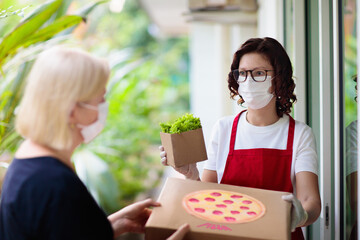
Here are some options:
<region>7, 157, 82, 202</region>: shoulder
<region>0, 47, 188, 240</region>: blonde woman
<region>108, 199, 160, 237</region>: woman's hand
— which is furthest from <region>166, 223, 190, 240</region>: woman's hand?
<region>7, 157, 82, 202</region>: shoulder

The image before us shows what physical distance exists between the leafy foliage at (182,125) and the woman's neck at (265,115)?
283mm

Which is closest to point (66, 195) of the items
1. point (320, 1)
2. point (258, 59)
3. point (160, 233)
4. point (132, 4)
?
point (160, 233)

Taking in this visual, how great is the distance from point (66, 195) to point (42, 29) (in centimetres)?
133

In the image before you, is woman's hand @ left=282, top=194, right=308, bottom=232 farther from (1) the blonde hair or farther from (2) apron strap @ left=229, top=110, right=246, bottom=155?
(1) the blonde hair

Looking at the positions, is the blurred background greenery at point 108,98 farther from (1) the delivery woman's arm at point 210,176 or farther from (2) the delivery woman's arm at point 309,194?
(2) the delivery woman's arm at point 309,194

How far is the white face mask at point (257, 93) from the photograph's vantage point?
178 cm

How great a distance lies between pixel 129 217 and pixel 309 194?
0.66 metres

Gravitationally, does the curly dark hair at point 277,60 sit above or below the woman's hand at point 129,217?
above

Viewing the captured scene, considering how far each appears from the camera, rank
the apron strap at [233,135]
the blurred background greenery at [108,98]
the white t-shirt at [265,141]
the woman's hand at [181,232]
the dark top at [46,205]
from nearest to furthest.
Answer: the dark top at [46,205]
the woman's hand at [181,232]
the white t-shirt at [265,141]
the apron strap at [233,135]
the blurred background greenery at [108,98]

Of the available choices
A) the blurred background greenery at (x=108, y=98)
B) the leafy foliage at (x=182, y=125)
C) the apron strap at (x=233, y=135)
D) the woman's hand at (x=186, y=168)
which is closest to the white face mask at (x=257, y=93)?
the apron strap at (x=233, y=135)

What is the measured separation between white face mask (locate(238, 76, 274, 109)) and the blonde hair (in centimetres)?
75

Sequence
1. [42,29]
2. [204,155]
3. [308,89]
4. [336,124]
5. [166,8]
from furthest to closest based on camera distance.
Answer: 1. [166,8]
2. [308,89]
3. [42,29]
4. [336,124]
5. [204,155]

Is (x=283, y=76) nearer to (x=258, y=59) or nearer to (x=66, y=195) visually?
(x=258, y=59)

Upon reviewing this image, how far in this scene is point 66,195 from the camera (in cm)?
116
